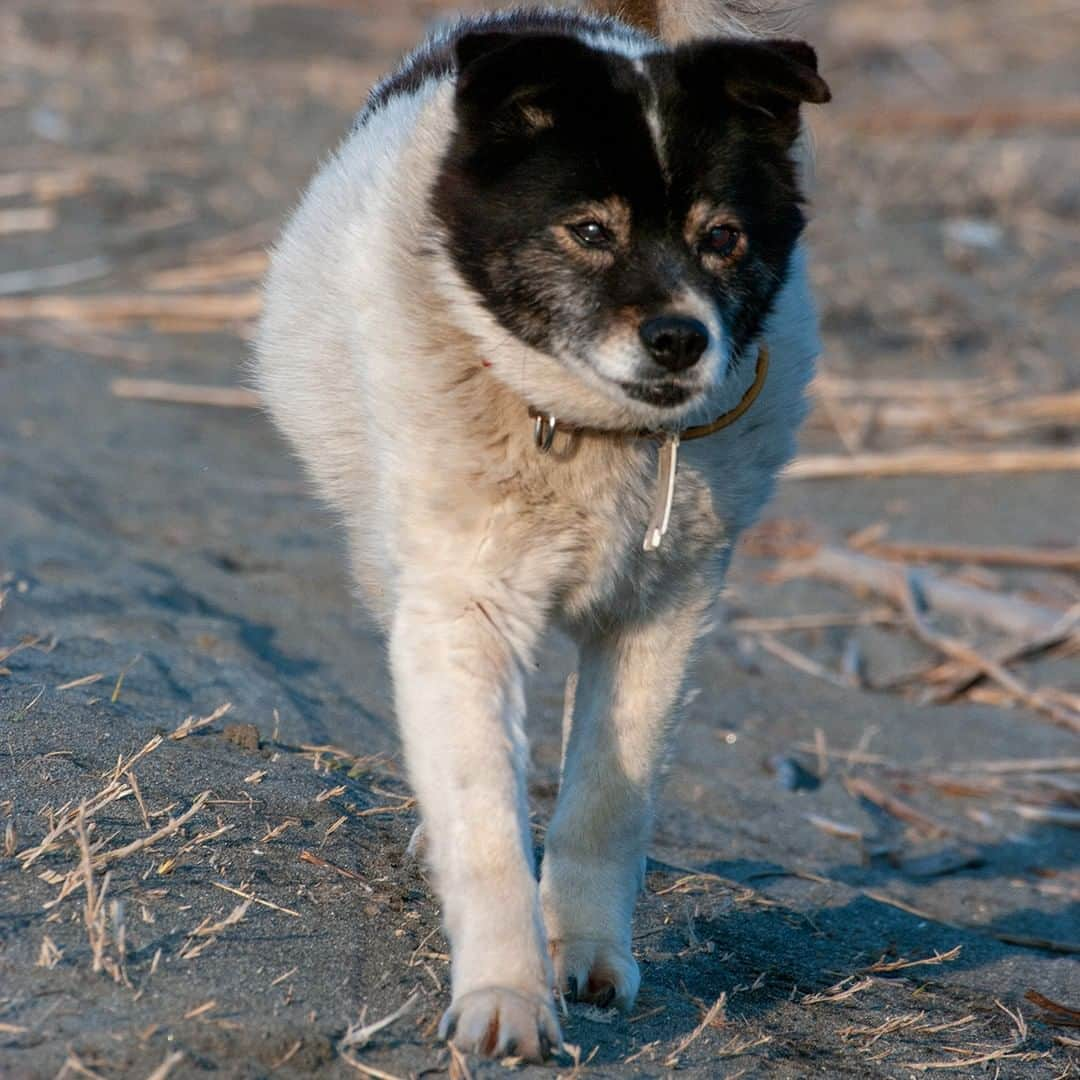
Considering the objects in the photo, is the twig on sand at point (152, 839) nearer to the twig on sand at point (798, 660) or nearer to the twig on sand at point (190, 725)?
the twig on sand at point (190, 725)

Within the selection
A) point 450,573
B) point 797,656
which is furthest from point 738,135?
point 797,656

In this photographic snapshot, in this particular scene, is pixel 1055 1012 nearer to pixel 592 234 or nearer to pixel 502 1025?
pixel 502 1025

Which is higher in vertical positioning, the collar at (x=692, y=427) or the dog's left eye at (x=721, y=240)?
the dog's left eye at (x=721, y=240)

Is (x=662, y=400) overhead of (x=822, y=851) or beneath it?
overhead

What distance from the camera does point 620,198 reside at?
346cm

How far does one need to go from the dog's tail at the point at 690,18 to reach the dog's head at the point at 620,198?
3.52ft

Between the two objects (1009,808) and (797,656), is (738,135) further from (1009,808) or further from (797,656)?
(797,656)

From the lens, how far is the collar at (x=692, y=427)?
362cm

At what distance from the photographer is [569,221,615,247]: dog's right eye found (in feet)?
11.5

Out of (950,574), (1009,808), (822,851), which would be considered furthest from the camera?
(950,574)

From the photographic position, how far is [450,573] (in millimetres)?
3551

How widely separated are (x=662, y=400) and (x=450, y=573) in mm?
535

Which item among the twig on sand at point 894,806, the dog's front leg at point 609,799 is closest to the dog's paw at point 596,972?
the dog's front leg at point 609,799

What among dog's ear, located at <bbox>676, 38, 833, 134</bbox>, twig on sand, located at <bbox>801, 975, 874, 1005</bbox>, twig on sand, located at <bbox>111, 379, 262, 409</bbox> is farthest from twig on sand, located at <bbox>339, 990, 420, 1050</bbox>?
A: twig on sand, located at <bbox>111, 379, 262, 409</bbox>
